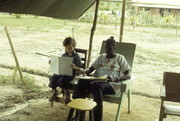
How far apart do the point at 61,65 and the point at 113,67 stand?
0.70 m

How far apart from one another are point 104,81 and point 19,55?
5.45 meters

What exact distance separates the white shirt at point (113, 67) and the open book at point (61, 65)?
0.36m

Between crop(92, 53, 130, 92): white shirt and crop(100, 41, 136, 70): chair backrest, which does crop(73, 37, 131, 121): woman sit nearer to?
crop(92, 53, 130, 92): white shirt

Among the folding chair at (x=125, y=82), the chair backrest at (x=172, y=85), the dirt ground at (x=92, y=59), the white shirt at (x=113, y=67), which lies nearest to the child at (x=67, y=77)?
the white shirt at (x=113, y=67)

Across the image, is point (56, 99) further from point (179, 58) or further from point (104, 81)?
point (179, 58)

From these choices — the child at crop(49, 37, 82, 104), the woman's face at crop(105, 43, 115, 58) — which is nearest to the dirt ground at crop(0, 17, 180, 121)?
the child at crop(49, 37, 82, 104)

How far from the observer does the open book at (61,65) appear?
11.5 feet

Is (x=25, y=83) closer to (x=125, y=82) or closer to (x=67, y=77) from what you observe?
(x=67, y=77)

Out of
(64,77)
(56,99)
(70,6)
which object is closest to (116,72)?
(64,77)

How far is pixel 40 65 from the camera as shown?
7.09 meters

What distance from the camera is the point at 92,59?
4.88 meters

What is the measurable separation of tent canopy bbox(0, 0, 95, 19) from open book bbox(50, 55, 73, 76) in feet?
2.43

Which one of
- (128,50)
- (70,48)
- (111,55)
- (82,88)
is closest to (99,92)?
(82,88)

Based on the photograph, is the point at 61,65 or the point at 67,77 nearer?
the point at 61,65
